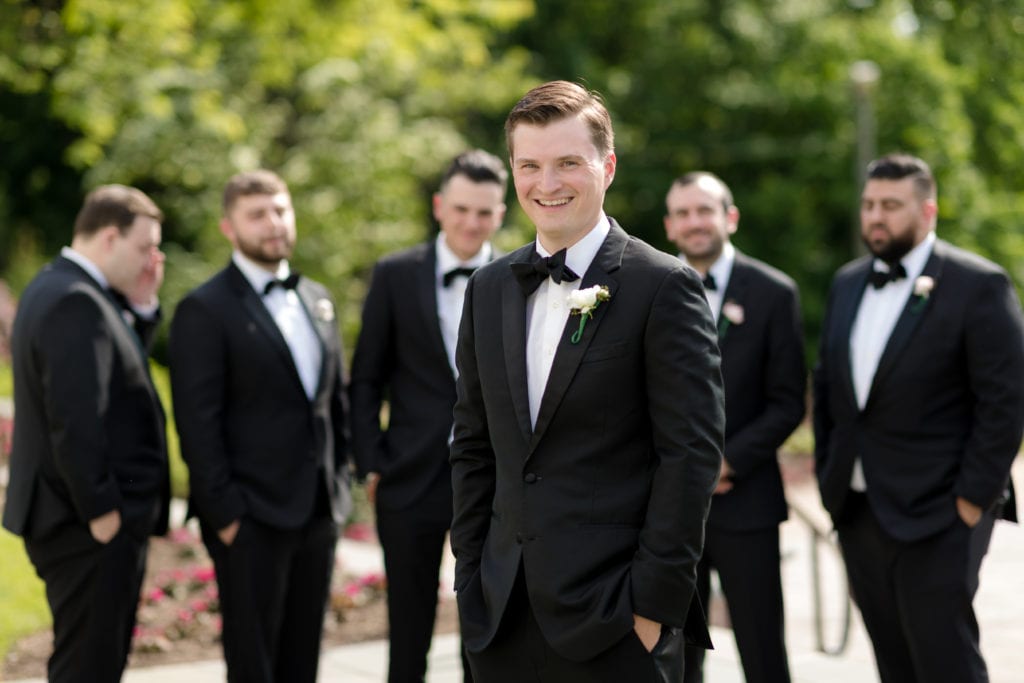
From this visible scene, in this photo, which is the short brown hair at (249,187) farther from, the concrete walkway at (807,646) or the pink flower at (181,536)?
the pink flower at (181,536)

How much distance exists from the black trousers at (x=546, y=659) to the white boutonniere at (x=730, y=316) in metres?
2.35

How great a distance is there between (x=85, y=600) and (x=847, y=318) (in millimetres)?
3260

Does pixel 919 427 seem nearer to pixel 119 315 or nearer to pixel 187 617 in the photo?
pixel 119 315

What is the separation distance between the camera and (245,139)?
15.8 meters

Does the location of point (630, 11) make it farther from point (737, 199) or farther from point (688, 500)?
point (688, 500)

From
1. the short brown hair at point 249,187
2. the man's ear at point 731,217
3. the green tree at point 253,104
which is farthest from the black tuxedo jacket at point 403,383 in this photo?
the green tree at point 253,104

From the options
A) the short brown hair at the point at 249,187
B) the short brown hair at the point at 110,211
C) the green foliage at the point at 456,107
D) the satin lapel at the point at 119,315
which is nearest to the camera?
the satin lapel at the point at 119,315

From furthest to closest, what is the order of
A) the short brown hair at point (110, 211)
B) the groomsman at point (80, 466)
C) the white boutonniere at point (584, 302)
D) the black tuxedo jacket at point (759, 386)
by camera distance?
the black tuxedo jacket at point (759, 386) → the short brown hair at point (110, 211) → the groomsman at point (80, 466) → the white boutonniere at point (584, 302)

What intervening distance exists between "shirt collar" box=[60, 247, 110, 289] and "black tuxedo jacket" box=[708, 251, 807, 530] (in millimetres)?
2590

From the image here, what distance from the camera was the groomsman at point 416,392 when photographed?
224 inches

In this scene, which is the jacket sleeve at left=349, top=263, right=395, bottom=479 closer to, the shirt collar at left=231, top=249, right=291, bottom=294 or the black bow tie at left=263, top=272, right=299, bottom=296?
the black bow tie at left=263, top=272, right=299, bottom=296

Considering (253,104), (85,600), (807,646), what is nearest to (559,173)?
(85,600)

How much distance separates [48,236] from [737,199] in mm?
12605

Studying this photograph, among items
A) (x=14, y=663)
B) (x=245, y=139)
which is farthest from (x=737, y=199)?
(x=14, y=663)
